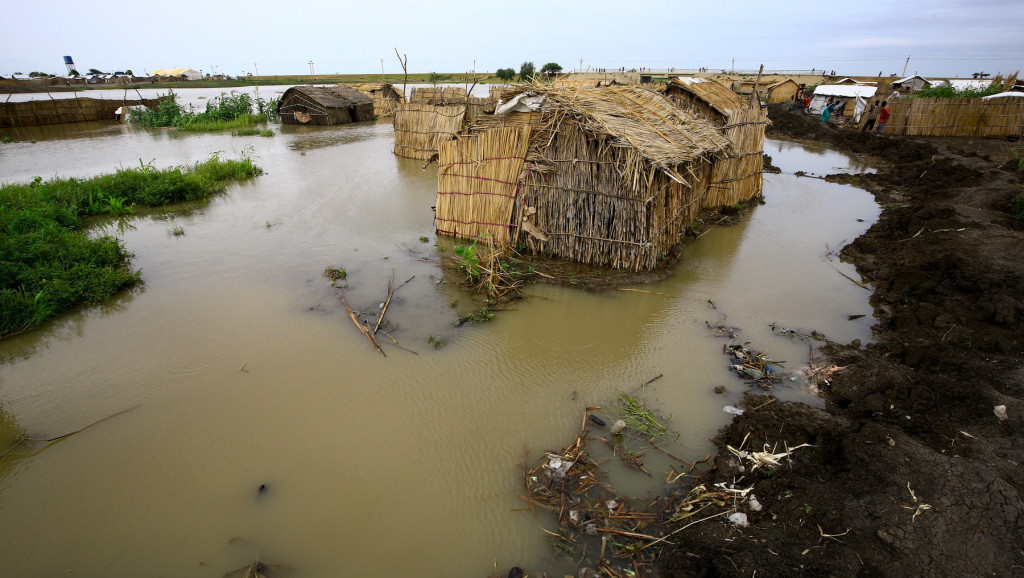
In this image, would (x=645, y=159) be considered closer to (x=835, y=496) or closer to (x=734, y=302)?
(x=734, y=302)

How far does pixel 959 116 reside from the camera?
16125 mm

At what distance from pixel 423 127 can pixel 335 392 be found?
1204 cm

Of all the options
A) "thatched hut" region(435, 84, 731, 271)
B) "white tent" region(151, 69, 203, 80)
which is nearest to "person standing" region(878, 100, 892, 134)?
"thatched hut" region(435, 84, 731, 271)

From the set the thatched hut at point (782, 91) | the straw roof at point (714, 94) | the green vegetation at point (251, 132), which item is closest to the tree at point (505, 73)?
the thatched hut at point (782, 91)

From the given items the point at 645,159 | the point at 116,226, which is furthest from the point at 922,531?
the point at 116,226

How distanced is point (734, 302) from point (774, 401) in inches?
86.0

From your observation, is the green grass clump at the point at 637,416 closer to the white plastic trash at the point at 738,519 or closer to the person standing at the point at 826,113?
Result: the white plastic trash at the point at 738,519

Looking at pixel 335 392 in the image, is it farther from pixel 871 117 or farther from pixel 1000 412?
pixel 871 117

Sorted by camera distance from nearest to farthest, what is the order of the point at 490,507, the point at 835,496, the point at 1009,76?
the point at 835,496 → the point at 490,507 → the point at 1009,76

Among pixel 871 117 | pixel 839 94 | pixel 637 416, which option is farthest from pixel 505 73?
pixel 637 416

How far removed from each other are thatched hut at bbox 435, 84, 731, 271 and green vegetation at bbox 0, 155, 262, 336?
5193 mm

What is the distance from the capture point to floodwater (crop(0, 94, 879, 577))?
309cm

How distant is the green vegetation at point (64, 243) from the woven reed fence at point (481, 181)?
480 cm

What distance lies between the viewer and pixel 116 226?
28.1ft
